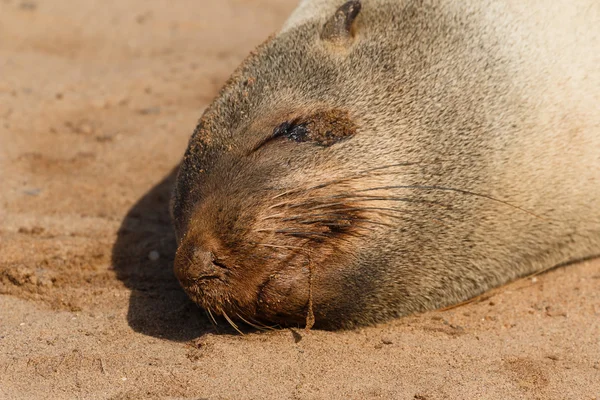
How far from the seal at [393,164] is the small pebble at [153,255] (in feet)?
2.35

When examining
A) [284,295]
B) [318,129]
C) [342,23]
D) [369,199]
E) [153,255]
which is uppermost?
[342,23]

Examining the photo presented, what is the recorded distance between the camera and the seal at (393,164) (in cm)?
311

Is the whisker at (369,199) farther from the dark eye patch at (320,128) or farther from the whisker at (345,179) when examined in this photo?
the dark eye patch at (320,128)

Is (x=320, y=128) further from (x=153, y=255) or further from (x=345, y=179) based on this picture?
(x=153, y=255)

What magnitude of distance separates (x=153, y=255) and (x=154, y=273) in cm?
19

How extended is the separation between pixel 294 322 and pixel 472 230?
85 centimetres

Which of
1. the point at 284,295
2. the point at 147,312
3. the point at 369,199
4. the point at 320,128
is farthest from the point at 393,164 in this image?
the point at 147,312

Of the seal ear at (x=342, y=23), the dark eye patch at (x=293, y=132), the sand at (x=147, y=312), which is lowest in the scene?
the sand at (x=147, y=312)

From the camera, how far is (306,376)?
9.86 ft

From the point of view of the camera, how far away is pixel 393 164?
3.26 meters

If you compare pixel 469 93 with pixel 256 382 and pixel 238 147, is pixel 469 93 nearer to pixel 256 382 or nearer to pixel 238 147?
pixel 238 147

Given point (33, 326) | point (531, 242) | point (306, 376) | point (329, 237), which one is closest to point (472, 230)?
point (531, 242)

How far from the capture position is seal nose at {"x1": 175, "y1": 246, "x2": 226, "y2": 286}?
305 cm

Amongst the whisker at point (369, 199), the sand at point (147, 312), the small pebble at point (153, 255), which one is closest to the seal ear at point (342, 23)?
the whisker at point (369, 199)
